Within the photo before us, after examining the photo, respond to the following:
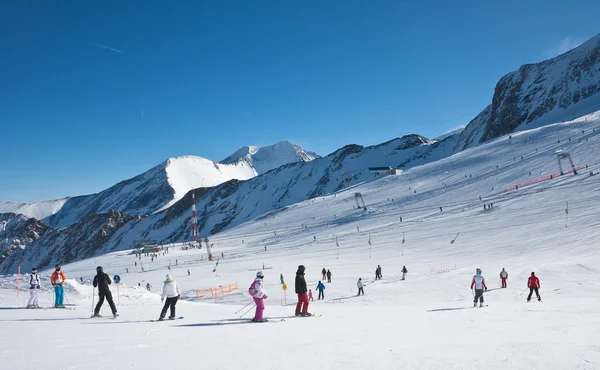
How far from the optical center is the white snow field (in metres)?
6.36

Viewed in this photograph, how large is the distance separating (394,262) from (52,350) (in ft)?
105

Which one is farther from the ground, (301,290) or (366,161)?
(366,161)

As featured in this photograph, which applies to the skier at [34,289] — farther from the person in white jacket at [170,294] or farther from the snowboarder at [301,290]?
the snowboarder at [301,290]

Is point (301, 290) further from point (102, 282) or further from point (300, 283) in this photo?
point (102, 282)

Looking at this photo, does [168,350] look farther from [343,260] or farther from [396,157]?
[396,157]

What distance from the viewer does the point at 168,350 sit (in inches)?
270

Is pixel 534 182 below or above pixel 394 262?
above

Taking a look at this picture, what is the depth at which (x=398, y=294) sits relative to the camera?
901 inches

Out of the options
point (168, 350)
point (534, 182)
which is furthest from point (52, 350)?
point (534, 182)

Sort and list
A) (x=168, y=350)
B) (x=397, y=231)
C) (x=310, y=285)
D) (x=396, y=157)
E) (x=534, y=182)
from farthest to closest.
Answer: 1. (x=396, y=157)
2. (x=534, y=182)
3. (x=397, y=231)
4. (x=310, y=285)
5. (x=168, y=350)

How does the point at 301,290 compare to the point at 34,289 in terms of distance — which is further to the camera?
the point at 34,289

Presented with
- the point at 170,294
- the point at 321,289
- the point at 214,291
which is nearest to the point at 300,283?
the point at 170,294

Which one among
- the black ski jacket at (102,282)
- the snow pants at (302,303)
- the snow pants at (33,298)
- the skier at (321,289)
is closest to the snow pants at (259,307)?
the snow pants at (302,303)

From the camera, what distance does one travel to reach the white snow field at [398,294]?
20.9ft
